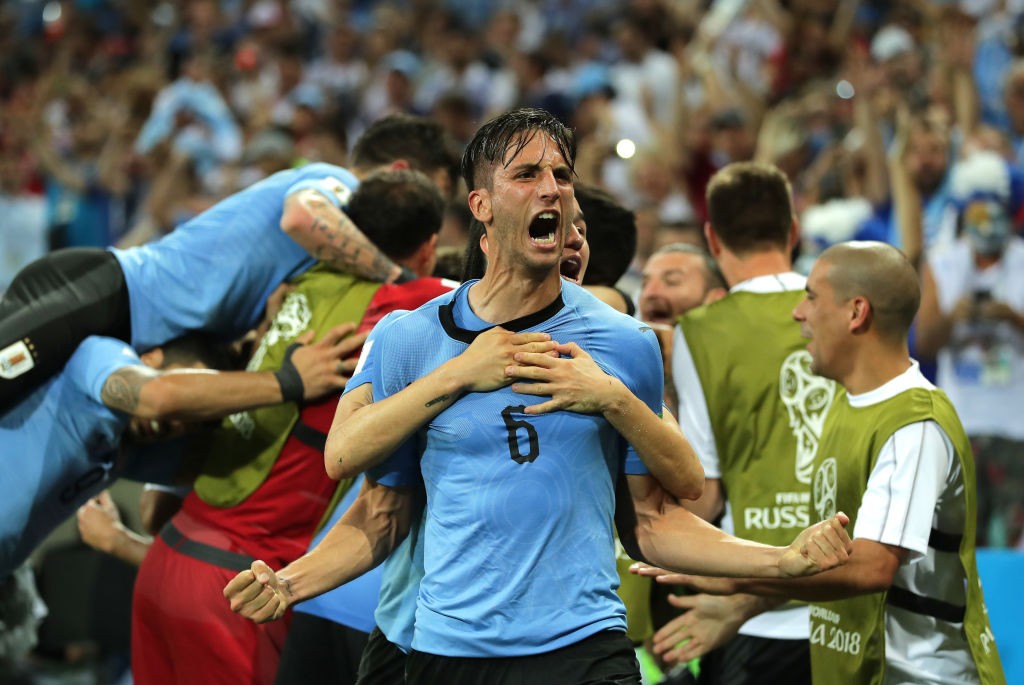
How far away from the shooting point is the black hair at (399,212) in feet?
14.8

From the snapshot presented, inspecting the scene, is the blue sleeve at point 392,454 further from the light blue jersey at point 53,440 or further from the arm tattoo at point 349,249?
the light blue jersey at point 53,440

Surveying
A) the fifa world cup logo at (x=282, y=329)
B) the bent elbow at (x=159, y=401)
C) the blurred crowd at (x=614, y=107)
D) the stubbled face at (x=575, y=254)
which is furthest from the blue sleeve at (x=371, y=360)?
the blurred crowd at (x=614, y=107)

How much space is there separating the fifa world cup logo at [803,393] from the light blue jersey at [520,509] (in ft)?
4.73

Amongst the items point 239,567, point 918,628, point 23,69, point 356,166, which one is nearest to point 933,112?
point 356,166

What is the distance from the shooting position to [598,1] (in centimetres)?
1252

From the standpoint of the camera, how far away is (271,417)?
4.41m

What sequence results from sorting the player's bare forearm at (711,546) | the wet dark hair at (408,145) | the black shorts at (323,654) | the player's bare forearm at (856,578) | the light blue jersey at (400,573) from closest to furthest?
the player's bare forearm at (711,546)
the light blue jersey at (400,573)
the player's bare forearm at (856,578)
the black shorts at (323,654)
the wet dark hair at (408,145)

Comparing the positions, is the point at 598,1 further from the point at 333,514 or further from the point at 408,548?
the point at 408,548

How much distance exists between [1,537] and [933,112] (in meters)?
5.87

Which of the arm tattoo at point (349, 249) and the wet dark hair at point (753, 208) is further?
the wet dark hair at point (753, 208)

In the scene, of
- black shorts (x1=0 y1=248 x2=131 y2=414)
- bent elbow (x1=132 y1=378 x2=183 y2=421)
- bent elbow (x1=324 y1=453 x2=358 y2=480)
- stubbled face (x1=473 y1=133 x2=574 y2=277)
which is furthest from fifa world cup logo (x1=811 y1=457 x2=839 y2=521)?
black shorts (x1=0 y1=248 x2=131 y2=414)

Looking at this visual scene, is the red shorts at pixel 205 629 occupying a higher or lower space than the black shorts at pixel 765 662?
lower

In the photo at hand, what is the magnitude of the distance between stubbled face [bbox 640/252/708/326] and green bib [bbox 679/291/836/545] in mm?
557

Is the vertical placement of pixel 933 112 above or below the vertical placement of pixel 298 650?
above
